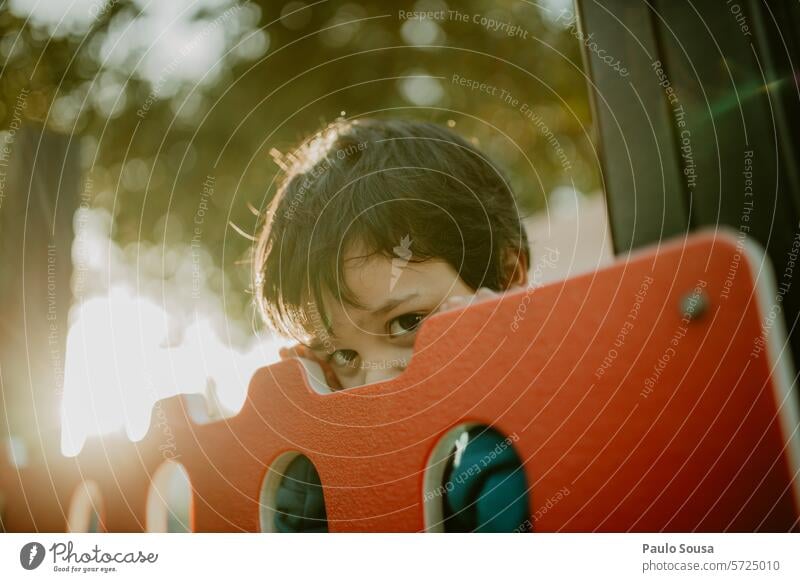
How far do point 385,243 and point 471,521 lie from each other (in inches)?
8.9

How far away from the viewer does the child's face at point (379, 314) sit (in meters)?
0.49

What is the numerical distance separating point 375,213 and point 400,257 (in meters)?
0.05

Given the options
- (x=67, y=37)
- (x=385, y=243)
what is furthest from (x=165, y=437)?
(x=67, y=37)

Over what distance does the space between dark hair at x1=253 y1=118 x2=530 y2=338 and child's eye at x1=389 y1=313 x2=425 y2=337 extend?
0.04 meters

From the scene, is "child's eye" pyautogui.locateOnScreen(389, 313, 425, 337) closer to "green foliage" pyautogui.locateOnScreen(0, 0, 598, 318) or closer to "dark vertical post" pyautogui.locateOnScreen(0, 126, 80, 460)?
"green foliage" pyautogui.locateOnScreen(0, 0, 598, 318)

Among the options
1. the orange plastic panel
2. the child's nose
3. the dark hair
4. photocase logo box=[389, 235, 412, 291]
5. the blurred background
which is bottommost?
the orange plastic panel

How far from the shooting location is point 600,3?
0.41 m

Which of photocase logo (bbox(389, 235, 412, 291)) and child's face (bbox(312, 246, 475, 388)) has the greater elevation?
photocase logo (bbox(389, 235, 412, 291))

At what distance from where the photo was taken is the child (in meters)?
0.47

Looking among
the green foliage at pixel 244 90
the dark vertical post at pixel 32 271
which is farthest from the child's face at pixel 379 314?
the dark vertical post at pixel 32 271
